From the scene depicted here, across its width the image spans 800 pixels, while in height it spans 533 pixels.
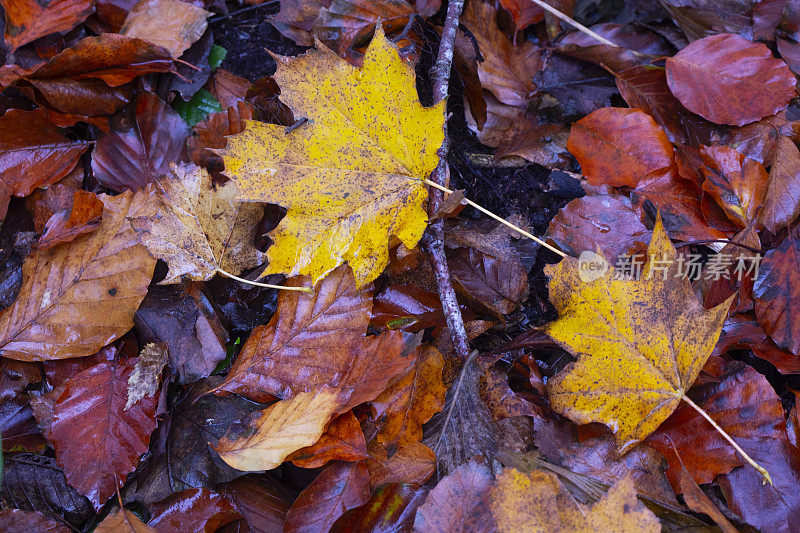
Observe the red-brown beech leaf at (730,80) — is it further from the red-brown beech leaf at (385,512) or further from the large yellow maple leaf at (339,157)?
the red-brown beech leaf at (385,512)

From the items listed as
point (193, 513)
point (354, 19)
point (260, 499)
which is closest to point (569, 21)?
point (354, 19)

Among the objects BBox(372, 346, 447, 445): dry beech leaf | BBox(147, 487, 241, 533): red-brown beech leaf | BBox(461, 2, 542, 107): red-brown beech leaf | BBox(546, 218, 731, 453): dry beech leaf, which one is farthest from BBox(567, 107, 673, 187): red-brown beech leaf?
BBox(147, 487, 241, 533): red-brown beech leaf

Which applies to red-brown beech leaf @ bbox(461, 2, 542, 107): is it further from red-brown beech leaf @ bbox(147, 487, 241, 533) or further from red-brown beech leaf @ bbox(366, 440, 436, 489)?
red-brown beech leaf @ bbox(147, 487, 241, 533)

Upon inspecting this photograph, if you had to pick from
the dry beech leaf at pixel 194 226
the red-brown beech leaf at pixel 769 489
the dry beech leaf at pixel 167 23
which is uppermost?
the dry beech leaf at pixel 167 23

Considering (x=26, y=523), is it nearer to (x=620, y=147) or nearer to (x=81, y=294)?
(x=81, y=294)

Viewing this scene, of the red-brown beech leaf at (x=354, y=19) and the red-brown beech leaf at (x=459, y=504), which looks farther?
the red-brown beech leaf at (x=354, y=19)

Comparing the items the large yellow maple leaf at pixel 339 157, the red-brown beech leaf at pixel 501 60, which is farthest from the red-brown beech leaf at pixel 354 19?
the large yellow maple leaf at pixel 339 157
